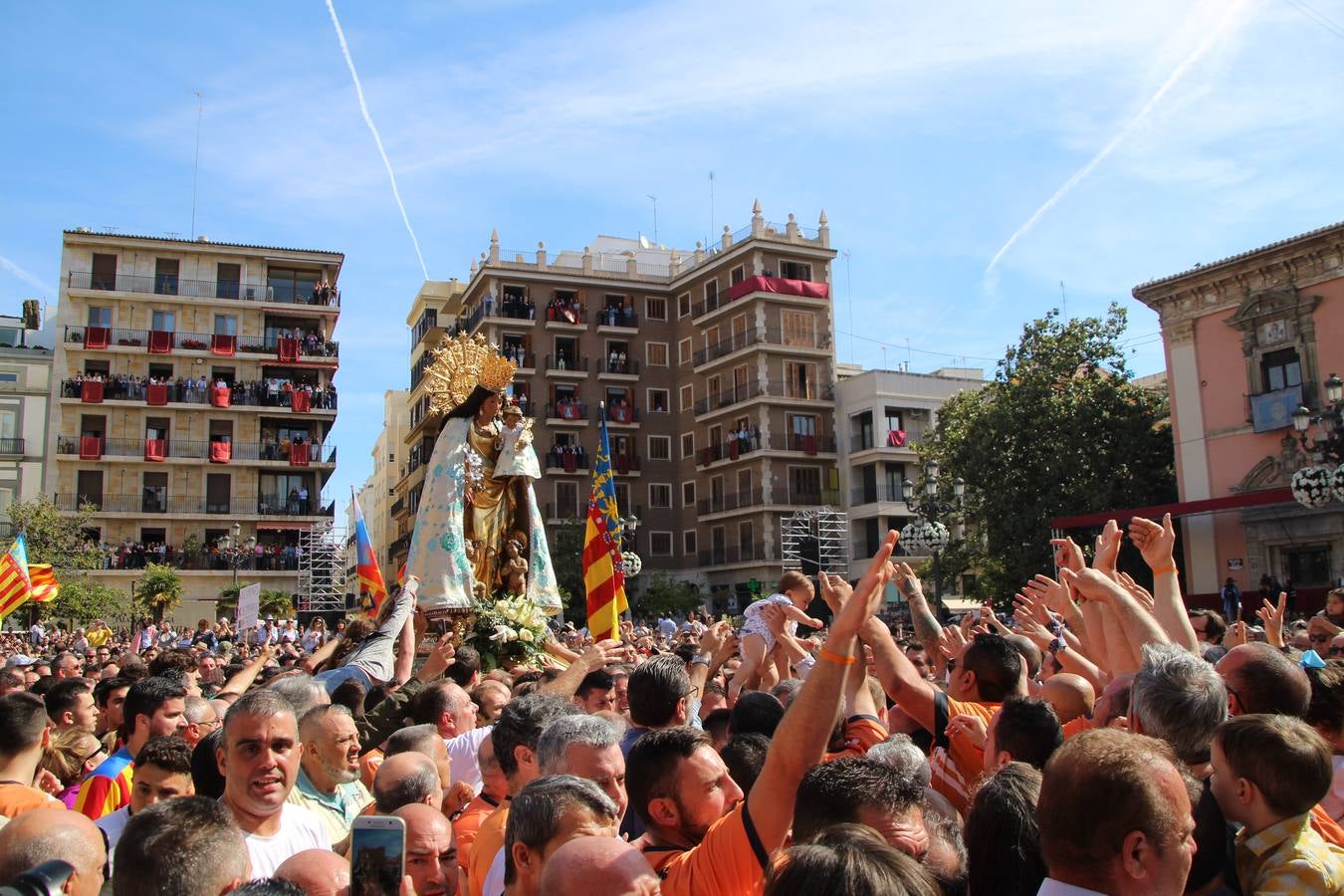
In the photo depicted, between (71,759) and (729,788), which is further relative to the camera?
(71,759)

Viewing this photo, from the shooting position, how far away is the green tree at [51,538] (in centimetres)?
4178

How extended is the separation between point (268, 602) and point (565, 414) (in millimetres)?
16021

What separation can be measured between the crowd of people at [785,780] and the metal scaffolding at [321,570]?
137ft

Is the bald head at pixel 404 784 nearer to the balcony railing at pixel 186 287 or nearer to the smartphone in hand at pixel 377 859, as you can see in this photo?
the smartphone in hand at pixel 377 859

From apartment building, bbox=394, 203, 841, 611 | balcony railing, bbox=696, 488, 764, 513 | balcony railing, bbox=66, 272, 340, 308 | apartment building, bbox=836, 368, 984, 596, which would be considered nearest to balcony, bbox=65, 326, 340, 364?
balcony railing, bbox=66, 272, 340, 308

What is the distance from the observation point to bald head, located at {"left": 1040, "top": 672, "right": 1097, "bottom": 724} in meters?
5.05

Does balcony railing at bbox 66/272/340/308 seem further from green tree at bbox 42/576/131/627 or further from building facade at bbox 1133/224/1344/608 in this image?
building facade at bbox 1133/224/1344/608

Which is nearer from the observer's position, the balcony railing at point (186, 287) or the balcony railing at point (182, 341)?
the balcony railing at point (182, 341)

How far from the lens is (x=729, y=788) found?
3621 mm

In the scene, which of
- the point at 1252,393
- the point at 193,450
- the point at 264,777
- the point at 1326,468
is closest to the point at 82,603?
the point at 193,450

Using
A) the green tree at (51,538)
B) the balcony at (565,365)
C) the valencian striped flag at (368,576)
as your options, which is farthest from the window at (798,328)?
the valencian striped flag at (368,576)

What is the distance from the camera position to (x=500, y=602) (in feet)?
44.5

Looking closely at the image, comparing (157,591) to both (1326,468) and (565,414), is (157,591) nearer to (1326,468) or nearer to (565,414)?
(565,414)

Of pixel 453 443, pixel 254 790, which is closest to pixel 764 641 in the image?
pixel 254 790
